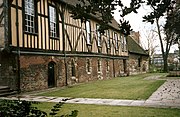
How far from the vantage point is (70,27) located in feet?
54.0

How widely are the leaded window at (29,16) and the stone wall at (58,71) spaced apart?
1401mm

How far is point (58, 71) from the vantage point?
589 inches

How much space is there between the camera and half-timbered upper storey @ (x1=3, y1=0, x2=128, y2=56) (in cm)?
1145

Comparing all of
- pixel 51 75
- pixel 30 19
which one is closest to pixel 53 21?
pixel 30 19

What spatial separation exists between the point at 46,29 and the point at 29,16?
1.40 m

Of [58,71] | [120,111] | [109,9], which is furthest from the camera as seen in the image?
[58,71]

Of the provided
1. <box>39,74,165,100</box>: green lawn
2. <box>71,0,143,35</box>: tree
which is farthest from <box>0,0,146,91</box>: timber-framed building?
<box>71,0,143,35</box>: tree

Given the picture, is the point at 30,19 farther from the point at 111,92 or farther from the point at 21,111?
the point at 21,111

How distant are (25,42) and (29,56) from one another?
82 centimetres

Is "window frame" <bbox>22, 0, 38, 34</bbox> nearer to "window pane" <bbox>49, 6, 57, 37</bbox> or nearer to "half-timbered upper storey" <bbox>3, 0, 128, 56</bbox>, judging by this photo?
"half-timbered upper storey" <bbox>3, 0, 128, 56</bbox>

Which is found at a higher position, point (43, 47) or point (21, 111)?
point (43, 47)

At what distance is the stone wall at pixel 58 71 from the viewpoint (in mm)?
12132

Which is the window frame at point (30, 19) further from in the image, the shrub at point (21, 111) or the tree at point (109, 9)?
the shrub at point (21, 111)

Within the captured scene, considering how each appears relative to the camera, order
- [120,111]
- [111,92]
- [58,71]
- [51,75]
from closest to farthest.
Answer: [120,111] < [111,92] < [51,75] < [58,71]
